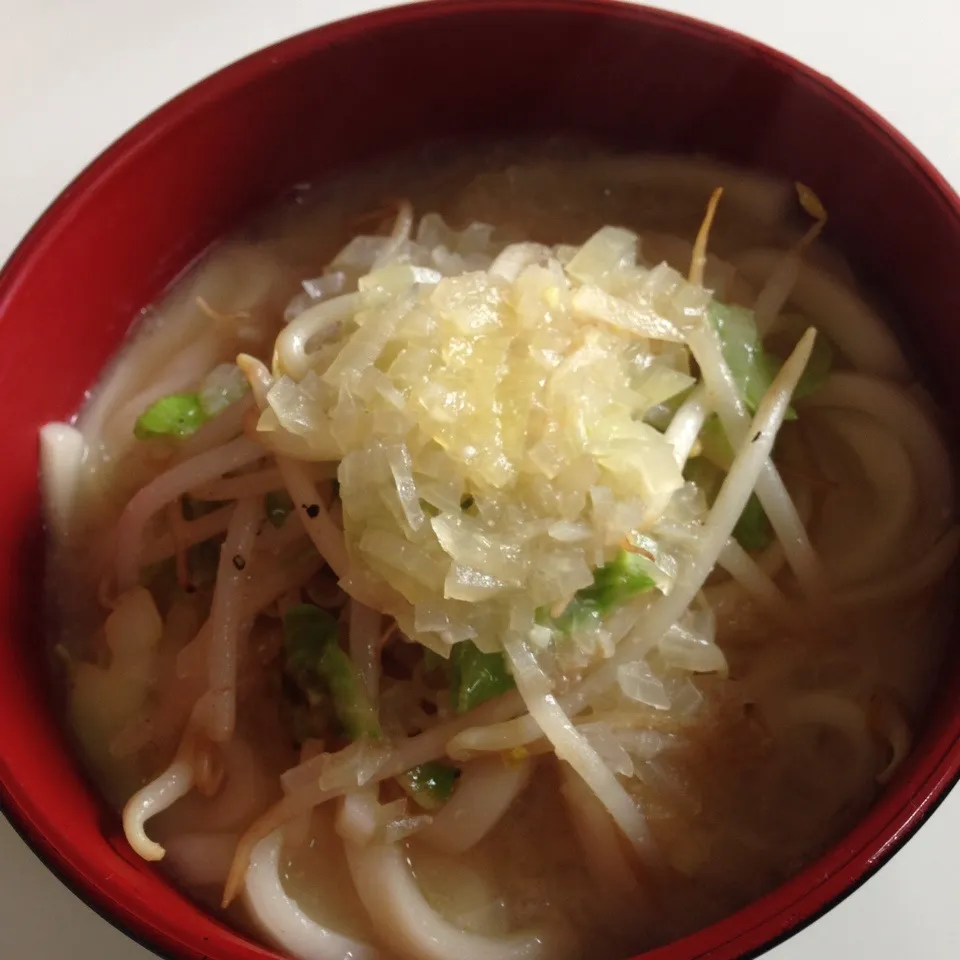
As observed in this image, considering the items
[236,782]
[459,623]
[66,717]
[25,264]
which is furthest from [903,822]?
[25,264]

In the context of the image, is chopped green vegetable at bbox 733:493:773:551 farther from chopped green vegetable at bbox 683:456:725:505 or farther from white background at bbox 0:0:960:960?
white background at bbox 0:0:960:960

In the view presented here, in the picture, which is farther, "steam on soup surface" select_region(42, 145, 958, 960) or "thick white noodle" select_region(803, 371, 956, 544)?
"thick white noodle" select_region(803, 371, 956, 544)

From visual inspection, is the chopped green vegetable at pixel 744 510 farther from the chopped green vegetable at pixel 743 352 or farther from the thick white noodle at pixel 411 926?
the thick white noodle at pixel 411 926

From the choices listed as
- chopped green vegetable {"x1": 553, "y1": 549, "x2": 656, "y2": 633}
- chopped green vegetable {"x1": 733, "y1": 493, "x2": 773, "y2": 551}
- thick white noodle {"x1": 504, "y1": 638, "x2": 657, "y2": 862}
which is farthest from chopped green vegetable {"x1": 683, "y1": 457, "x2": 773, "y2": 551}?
thick white noodle {"x1": 504, "y1": 638, "x2": 657, "y2": 862}

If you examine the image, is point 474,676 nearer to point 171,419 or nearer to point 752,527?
point 752,527

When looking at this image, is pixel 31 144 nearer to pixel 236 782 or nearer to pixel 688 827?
pixel 236 782

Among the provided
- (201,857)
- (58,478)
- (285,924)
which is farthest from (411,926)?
(58,478)
